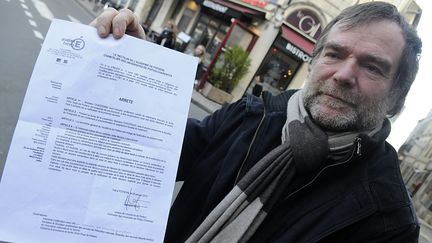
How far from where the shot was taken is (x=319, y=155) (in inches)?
51.7

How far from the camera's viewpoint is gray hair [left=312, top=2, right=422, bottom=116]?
Result: 4.90ft

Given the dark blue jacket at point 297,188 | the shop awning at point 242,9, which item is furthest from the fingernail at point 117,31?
the shop awning at point 242,9

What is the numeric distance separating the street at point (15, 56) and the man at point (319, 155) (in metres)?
Answer: 2.80

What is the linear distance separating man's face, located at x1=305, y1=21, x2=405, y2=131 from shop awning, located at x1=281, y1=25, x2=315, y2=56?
44.1 feet

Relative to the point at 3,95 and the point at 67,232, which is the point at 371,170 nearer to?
the point at 67,232

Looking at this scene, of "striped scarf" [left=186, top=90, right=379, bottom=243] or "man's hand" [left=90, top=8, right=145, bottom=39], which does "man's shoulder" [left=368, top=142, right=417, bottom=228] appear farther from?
"man's hand" [left=90, top=8, right=145, bottom=39]

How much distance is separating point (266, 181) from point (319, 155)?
0.23 m

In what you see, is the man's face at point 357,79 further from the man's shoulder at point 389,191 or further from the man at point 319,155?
the man's shoulder at point 389,191

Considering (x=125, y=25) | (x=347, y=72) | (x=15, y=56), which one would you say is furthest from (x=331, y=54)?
(x=15, y=56)

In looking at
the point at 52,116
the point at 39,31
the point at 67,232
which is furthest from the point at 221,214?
the point at 39,31

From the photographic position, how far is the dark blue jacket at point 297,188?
122cm

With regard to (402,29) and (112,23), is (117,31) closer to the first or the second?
(112,23)

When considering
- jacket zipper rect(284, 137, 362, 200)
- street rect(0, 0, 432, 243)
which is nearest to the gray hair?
jacket zipper rect(284, 137, 362, 200)

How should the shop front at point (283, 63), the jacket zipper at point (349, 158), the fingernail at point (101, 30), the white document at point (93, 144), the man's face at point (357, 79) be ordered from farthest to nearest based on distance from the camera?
1. the shop front at point (283, 63)
2. the man's face at point (357, 79)
3. the jacket zipper at point (349, 158)
4. the fingernail at point (101, 30)
5. the white document at point (93, 144)
